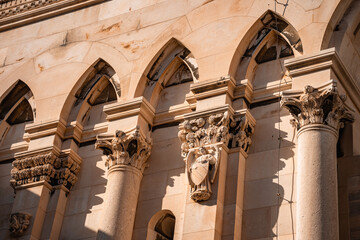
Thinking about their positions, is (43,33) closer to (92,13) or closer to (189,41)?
(92,13)

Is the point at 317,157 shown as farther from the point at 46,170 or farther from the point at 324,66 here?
the point at 46,170

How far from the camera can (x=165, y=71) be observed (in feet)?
61.5

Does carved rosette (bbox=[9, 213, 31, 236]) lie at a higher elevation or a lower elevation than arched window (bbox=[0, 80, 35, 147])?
lower

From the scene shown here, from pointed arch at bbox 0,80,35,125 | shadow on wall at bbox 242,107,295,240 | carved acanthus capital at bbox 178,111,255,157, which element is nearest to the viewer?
shadow on wall at bbox 242,107,295,240

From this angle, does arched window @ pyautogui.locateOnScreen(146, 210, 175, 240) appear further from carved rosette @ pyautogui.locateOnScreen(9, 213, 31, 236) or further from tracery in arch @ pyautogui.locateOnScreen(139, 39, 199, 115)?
carved rosette @ pyautogui.locateOnScreen(9, 213, 31, 236)

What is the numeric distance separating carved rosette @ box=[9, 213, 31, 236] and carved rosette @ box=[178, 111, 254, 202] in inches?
149

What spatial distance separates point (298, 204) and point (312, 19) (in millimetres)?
4233

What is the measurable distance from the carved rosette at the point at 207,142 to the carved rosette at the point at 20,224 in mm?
3797

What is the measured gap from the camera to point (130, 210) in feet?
55.7

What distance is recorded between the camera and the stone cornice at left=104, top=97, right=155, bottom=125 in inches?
713

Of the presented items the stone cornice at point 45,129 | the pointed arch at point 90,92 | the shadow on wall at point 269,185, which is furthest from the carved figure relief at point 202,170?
the stone cornice at point 45,129

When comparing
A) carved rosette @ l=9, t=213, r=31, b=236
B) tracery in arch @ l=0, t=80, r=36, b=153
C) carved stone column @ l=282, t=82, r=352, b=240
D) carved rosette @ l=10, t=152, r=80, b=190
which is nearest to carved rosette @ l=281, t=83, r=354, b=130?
carved stone column @ l=282, t=82, r=352, b=240

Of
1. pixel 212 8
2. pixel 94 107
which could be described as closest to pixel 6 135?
pixel 94 107

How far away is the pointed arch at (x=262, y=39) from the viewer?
57.5 feet
